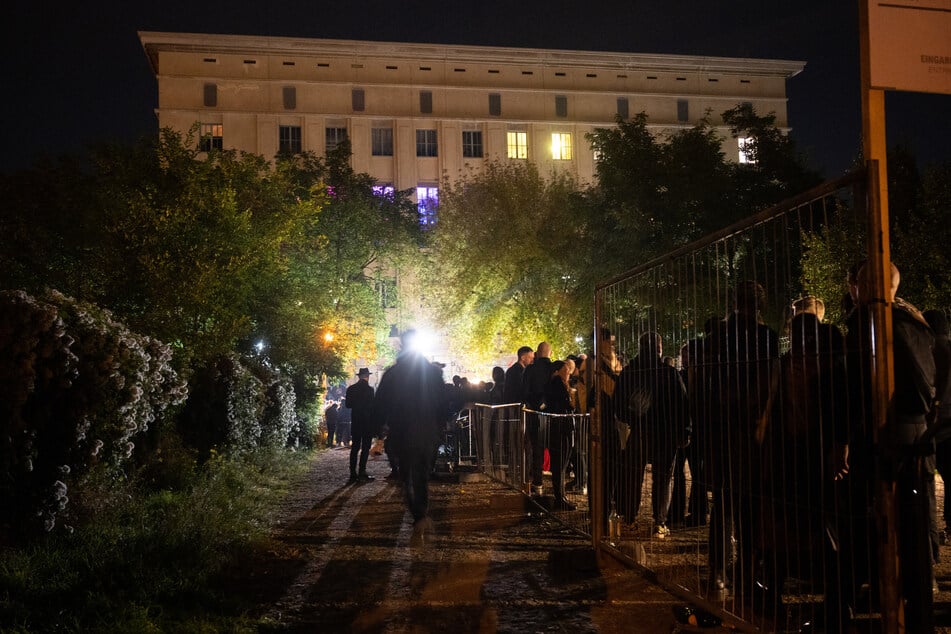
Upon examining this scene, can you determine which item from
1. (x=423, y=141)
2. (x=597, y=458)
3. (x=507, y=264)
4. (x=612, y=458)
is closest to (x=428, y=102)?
(x=423, y=141)

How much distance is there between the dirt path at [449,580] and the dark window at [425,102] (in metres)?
58.2

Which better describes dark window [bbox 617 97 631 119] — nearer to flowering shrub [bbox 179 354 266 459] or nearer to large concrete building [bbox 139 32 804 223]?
large concrete building [bbox 139 32 804 223]

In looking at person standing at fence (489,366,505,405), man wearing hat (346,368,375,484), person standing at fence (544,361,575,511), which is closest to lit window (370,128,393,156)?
person standing at fence (489,366,505,405)

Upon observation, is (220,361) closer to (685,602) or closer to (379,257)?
(685,602)

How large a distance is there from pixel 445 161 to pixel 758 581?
6242cm

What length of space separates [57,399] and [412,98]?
60.9m

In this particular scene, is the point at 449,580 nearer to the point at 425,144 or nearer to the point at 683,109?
the point at 425,144

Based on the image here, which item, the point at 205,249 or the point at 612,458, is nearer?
the point at 612,458

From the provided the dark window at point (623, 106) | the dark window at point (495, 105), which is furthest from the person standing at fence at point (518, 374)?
the dark window at point (623, 106)

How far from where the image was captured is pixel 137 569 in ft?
22.6

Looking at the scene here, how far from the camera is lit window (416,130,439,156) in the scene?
66312 millimetres

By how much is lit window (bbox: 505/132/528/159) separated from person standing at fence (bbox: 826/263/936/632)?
63.5 metres

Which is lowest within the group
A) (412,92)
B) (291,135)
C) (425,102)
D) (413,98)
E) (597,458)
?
(597,458)

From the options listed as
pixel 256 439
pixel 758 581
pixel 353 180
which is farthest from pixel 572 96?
pixel 758 581
